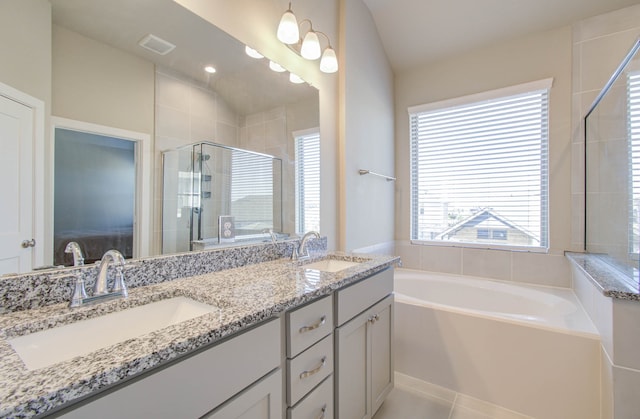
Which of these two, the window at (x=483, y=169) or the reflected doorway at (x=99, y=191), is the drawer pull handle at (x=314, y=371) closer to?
the reflected doorway at (x=99, y=191)

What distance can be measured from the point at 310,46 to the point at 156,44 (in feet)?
3.01

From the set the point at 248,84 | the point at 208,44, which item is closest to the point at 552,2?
the point at 248,84

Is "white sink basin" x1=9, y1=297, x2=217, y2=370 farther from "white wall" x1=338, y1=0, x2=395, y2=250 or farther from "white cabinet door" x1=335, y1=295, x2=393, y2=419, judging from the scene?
"white wall" x1=338, y1=0, x2=395, y2=250

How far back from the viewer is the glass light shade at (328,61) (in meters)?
1.94

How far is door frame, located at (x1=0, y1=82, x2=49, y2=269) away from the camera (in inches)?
33.9

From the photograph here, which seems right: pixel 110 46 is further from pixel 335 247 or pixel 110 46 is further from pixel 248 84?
pixel 335 247

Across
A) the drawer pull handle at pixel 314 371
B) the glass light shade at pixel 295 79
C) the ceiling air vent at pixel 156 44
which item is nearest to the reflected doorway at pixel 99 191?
the ceiling air vent at pixel 156 44

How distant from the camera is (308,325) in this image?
107cm

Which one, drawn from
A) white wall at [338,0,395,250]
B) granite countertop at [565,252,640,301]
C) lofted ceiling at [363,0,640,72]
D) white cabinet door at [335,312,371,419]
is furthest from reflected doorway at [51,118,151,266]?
lofted ceiling at [363,0,640,72]

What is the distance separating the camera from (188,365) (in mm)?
667

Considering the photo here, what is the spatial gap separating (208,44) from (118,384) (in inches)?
55.7

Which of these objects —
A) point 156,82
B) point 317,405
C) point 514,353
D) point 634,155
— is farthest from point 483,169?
point 156,82

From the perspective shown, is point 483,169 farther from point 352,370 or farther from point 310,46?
point 352,370

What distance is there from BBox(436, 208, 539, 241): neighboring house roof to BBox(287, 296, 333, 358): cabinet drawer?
6.85ft
